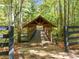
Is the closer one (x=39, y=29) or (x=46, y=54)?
(x=46, y=54)

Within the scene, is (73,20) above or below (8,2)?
below

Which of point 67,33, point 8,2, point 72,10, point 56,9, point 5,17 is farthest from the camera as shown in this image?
point 56,9

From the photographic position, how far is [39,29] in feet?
51.4

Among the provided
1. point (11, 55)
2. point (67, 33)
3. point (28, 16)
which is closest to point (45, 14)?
point (28, 16)

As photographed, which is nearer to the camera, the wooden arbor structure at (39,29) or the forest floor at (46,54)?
the forest floor at (46,54)

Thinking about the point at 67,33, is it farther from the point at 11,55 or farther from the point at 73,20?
the point at 73,20

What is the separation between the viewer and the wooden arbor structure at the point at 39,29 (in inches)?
598

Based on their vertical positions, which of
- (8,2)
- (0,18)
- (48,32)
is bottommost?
(48,32)

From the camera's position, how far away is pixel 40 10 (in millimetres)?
28828

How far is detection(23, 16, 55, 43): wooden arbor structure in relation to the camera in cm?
1520

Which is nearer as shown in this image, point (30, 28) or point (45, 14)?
point (30, 28)

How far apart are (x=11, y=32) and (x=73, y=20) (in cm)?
1912

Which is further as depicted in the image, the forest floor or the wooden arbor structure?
the wooden arbor structure

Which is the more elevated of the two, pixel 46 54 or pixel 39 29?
pixel 39 29
